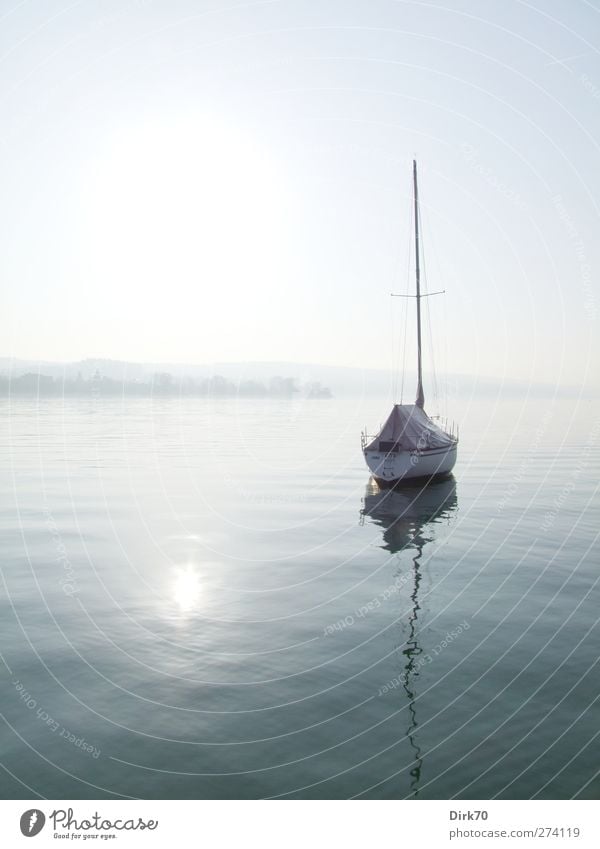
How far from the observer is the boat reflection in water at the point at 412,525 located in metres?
13.3

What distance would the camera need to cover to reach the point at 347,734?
12.0 metres

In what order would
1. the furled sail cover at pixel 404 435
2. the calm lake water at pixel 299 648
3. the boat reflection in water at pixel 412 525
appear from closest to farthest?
the calm lake water at pixel 299 648, the boat reflection in water at pixel 412 525, the furled sail cover at pixel 404 435

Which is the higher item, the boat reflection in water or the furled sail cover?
the furled sail cover

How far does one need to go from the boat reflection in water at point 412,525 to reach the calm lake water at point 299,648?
0.11 metres

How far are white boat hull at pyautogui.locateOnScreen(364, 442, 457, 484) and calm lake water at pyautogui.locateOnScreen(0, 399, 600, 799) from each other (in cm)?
505

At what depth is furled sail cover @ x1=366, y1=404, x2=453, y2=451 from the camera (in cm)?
4312

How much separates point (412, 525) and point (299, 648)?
17.2 metres
